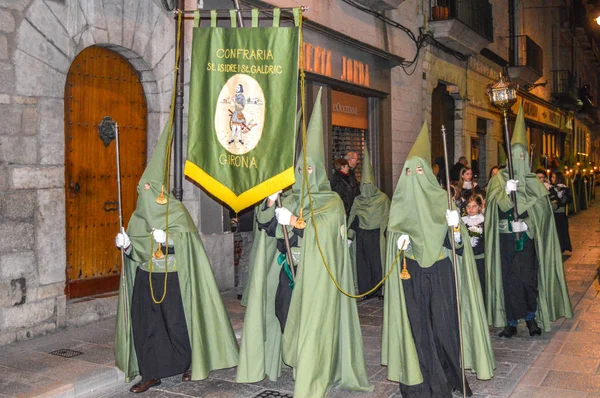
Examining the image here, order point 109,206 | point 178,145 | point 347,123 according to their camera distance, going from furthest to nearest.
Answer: point 347,123 < point 178,145 < point 109,206

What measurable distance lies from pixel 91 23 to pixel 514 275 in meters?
5.85

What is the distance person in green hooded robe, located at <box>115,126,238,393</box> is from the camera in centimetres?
629

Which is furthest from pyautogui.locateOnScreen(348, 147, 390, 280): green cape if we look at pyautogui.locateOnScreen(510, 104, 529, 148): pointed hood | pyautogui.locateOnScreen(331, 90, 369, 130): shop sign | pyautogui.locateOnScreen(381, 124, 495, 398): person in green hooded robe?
pyautogui.locateOnScreen(381, 124, 495, 398): person in green hooded robe

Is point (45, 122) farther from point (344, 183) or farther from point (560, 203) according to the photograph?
Result: point (560, 203)

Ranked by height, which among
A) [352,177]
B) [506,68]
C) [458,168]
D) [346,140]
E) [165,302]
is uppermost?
[506,68]

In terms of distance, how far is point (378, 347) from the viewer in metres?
7.71

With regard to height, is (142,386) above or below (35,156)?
below

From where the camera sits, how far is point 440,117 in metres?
19.2

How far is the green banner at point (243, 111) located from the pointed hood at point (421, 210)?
3.25 feet

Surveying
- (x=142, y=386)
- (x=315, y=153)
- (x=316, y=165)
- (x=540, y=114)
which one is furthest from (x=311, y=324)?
(x=540, y=114)

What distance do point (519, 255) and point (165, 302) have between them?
163 inches

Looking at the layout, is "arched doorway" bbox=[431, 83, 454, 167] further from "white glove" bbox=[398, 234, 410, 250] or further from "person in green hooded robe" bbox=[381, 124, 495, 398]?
"white glove" bbox=[398, 234, 410, 250]

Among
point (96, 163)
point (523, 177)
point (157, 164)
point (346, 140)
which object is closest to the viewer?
point (157, 164)

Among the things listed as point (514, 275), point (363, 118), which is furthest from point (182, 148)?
point (363, 118)
